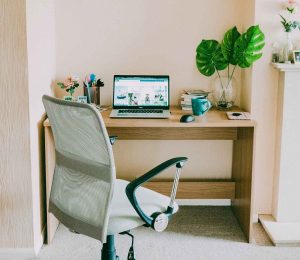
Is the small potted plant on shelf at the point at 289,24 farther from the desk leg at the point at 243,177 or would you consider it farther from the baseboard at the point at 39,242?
the baseboard at the point at 39,242

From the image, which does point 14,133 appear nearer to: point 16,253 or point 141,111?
point 16,253

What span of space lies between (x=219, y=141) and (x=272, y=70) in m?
0.68

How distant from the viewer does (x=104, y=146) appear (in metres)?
2.23

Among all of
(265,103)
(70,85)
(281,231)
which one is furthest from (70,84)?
(281,231)

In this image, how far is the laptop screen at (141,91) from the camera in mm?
3555

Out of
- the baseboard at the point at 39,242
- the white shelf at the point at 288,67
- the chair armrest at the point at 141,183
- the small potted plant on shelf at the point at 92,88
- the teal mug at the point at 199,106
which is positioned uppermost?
the white shelf at the point at 288,67

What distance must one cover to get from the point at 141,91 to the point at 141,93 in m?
0.01

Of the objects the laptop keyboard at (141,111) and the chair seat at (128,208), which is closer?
the chair seat at (128,208)

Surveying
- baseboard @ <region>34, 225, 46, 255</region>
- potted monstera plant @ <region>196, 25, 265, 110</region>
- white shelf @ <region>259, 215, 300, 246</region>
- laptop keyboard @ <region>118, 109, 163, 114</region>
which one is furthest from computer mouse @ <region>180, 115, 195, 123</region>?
baseboard @ <region>34, 225, 46, 255</region>

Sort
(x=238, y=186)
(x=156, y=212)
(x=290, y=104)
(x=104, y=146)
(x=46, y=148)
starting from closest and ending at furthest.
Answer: (x=104, y=146)
(x=156, y=212)
(x=46, y=148)
(x=290, y=104)
(x=238, y=186)

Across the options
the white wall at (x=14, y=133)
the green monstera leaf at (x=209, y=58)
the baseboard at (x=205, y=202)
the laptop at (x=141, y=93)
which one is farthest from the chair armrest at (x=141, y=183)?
the baseboard at (x=205, y=202)

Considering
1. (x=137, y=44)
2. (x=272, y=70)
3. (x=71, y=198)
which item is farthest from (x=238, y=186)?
(x=71, y=198)

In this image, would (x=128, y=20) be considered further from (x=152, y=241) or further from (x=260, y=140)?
(x=152, y=241)

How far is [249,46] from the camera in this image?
3.33 meters
